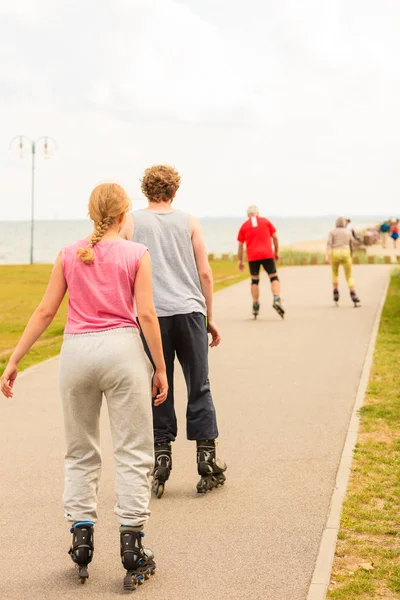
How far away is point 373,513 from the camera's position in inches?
207

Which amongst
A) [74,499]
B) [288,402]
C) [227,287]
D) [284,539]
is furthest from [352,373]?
[227,287]

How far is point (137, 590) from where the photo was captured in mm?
4156

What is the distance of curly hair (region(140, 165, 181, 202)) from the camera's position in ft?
17.9

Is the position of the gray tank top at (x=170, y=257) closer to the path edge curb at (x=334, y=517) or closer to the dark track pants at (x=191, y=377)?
the dark track pants at (x=191, y=377)

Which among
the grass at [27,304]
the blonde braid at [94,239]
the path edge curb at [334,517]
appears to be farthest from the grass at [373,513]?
the grass at [27,304]

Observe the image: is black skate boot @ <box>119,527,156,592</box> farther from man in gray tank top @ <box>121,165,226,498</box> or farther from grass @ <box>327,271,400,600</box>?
man in gray tank top @ <box>121,165,226,498</box>

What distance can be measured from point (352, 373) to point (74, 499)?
6.36m

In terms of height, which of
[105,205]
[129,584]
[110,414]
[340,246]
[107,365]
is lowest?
[129,584]

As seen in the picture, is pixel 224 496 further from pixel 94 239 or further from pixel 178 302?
pixel 94 239

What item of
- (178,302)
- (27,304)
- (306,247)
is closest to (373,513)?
(178,302)

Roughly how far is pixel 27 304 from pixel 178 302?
15880 mm

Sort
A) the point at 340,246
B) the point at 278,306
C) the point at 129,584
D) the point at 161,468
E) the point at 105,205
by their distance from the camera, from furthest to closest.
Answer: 1. the point at 340,246
2. the point at 278,306
3. the point at 161,468
4. the point at 105,205
5. the point at 129,584

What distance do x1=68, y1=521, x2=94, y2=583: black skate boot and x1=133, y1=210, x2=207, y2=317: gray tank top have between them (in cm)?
166

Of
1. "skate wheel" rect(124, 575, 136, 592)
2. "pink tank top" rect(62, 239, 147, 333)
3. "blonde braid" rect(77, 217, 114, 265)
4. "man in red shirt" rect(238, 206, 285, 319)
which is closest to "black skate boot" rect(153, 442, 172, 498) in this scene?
"skate wheel" rect(124, 575, 136, 592)
